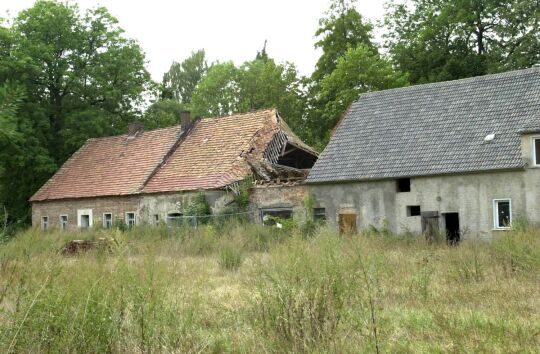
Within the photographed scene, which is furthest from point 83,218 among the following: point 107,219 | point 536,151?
point 536,151

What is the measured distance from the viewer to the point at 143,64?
4378 cm

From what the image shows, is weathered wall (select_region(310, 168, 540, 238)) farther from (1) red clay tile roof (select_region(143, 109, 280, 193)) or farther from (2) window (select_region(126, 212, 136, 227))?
(2) window (select_region(126, 212, 136, 227))

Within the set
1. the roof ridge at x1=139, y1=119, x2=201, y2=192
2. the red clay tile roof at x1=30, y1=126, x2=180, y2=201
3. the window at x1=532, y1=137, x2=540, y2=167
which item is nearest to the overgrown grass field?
the window at x1=532, y1=137, x2=540, y2=167

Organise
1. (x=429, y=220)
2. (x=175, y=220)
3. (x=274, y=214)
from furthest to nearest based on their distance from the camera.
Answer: (x=274, y=214)
(x=175, y=220)
(x=429, y=220)

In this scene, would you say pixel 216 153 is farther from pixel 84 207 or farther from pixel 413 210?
pixel 413 210

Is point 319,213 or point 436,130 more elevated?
point 436,130

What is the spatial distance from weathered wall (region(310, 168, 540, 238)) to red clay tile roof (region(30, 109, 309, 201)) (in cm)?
541

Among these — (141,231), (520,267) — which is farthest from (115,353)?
(141,231)

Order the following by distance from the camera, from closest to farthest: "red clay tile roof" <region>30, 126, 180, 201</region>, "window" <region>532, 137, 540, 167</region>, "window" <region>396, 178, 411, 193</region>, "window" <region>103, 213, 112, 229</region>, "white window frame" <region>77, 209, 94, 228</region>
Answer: "window" <region>532, 137, 540, 167</region> < "window" <region>396, 178, 411, 193</region> < "red clay tile roof" <region>30, 126, 180, 201</region> < "window" <region>103, 213, 112, 229</region> < "white window frame" <region>77, 209, 94, 228</region>

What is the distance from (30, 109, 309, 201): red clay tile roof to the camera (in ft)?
101

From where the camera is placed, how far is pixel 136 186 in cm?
3309

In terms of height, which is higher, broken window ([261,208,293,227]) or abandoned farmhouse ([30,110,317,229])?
abandoned farmhouse ([30,110,317,229])

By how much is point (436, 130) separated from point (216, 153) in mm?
10981

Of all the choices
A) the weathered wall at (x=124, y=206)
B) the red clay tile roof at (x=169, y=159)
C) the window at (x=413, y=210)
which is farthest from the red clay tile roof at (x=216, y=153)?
the window at (x=413, y=210)
